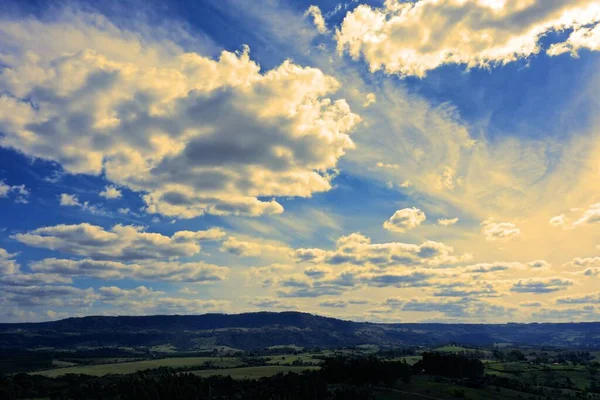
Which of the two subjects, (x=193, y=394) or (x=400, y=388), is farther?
(x=400, y=388)

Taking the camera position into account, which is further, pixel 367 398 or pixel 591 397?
pixel 591 397

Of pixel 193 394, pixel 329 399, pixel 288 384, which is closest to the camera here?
pixel 329 399

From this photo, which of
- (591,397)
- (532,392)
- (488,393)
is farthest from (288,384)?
(591,397)

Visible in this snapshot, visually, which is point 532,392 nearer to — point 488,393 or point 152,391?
point 488,393

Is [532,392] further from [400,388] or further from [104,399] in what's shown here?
[104,399]

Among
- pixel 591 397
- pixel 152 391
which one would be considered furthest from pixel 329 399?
pixel 591 397

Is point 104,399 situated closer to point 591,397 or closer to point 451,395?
point 451,395

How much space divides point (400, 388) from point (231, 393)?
66.8 meters

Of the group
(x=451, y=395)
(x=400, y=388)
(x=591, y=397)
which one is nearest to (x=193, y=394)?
(x=400, y=388)

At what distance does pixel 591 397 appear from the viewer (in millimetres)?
189125

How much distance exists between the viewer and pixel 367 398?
161 m

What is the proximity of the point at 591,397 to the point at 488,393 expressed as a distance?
42.7m

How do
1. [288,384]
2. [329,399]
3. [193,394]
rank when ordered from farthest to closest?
[288,384] → [193,394] → [329,399]

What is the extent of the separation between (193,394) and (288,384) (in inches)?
1433
